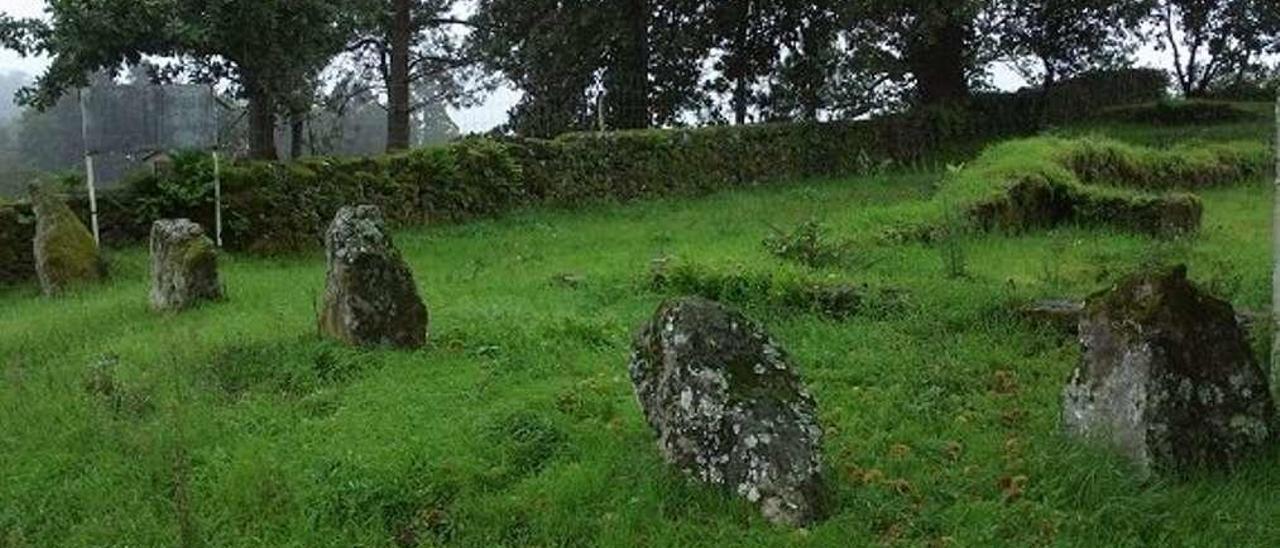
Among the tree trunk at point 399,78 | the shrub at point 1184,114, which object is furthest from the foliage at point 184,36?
the shrub at point 1184,114

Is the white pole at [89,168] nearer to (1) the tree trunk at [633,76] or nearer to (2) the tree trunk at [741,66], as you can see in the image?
(1) the tree trunk at [633,76]

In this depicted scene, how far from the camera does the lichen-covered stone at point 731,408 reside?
563 centimetres

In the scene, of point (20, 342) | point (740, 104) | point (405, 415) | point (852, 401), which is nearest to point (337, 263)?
point (405, 415)

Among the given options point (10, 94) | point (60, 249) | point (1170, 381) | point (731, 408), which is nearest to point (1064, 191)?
point (1170, 381)

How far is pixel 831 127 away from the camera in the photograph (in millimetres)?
24328

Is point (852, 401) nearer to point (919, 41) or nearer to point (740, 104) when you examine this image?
point (919, 41)

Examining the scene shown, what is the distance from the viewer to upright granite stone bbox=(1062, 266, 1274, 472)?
5.89 m

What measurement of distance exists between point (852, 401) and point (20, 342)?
7008mm

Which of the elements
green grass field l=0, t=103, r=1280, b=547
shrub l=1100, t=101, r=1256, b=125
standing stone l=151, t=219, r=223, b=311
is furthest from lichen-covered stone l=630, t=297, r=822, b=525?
shrub l=1100, t=101, r=1256, b=125

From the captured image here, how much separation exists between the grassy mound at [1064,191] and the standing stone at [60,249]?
9651 millimetres

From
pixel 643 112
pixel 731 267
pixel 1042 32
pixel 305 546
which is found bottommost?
pixel 305 546

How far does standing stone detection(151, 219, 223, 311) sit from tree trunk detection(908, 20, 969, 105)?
1914 centimetres

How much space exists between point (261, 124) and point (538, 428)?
18.7 m

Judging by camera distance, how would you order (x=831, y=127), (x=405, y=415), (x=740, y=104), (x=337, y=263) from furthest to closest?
1. (x=740, y=104)
2. (x=831, y=127)
3. (x=337, y=263)
4. (x=405, y=415)
